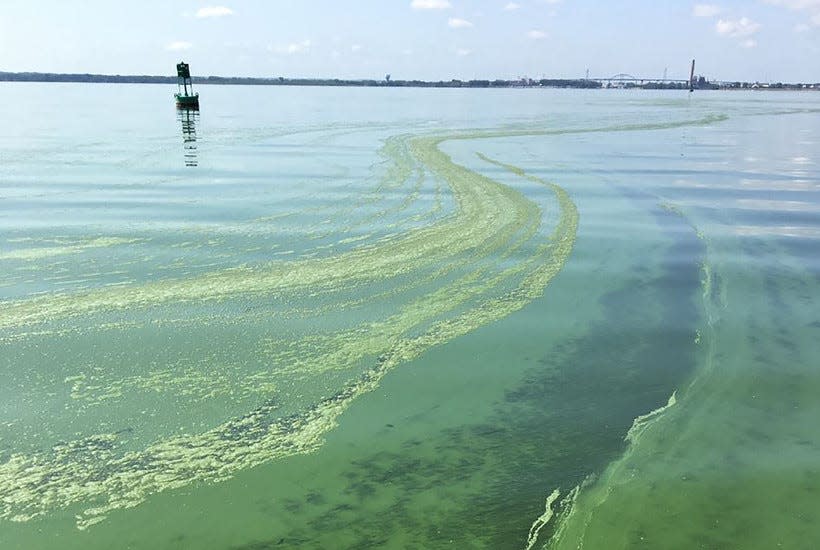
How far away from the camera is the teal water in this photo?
3.92m

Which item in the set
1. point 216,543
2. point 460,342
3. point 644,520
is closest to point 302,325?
point 460,342

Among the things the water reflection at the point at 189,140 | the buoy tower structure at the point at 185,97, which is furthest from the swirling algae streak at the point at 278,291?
the buoy tower structure at the point at 185,97

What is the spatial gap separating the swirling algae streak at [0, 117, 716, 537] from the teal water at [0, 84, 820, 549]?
3cm

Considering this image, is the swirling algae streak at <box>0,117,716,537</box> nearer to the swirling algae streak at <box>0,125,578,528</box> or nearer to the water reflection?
the swirling algae streak at <box>0,125,578,528</box>

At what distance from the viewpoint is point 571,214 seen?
1209cm

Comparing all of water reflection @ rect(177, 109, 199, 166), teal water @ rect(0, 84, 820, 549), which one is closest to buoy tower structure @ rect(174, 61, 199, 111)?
water reflection @ rect(177, 109, 199, 166)

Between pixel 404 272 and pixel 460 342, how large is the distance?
81.5 inches

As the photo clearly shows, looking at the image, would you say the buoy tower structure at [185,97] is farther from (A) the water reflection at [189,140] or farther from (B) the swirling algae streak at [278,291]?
(B) the swirling algae streak at [278,291]

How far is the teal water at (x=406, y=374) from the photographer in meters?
3.92

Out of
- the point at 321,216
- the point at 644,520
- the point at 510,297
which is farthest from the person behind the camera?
the point at 321,216

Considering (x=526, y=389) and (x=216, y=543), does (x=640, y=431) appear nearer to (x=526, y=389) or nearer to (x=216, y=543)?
(x=526, y=389)

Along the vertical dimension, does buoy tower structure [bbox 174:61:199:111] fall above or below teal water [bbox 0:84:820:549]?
above

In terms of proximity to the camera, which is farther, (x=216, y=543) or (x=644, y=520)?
(x=644, y=520)

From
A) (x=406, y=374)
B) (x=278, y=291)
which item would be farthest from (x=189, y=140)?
(x=406, y=374)
